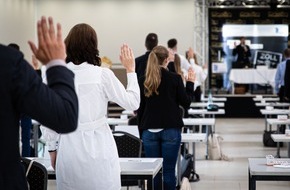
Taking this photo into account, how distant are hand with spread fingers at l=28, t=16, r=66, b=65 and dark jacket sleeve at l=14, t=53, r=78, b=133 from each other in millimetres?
86

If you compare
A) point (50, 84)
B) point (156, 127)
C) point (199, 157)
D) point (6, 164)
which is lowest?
point (199, 157)

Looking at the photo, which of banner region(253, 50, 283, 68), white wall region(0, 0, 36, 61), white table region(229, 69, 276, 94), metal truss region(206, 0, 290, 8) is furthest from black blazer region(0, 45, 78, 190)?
banner region(253, 50, 283, 68)

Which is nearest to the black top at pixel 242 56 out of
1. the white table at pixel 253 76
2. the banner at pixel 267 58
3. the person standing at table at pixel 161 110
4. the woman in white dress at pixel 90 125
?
the banner at pixel 267 58

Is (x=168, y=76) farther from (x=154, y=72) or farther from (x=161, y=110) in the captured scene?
(x=161, y=110)

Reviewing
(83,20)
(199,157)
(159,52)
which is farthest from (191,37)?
(159,52)

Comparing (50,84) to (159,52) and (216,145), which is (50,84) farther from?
(216,145)

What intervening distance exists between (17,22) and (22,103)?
1833 cm

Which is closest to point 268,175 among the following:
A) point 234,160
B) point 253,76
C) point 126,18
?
point 234,160

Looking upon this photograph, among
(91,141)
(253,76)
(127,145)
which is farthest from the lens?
(253,76)

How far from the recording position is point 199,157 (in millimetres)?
12117

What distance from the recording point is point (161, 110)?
702cm

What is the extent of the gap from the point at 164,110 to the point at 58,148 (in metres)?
2.95

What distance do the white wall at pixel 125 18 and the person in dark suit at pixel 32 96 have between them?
20.2m

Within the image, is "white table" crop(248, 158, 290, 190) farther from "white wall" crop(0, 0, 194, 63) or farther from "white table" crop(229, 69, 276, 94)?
"white wall" crop(0, 0, 194, 63)
